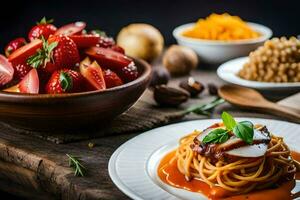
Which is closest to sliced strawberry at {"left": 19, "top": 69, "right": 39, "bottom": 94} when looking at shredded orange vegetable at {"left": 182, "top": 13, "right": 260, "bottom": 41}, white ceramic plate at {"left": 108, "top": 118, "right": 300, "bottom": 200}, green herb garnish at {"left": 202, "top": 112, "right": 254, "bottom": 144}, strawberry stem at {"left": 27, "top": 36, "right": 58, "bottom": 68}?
strawberry stem at {"left": 27, "top": 36, "right": 58, "bottom": 68}

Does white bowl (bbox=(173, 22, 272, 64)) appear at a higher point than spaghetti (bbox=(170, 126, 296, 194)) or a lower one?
lower

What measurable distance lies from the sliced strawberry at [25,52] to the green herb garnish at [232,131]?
0.78 meters

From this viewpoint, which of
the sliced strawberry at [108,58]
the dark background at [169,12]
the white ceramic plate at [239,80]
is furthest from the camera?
the dark background at [169,12]

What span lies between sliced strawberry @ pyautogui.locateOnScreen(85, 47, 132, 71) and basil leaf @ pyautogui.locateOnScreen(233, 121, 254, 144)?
0.69 metres

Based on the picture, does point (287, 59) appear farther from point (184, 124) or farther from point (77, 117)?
point (77, 117)

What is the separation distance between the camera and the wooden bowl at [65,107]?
6.60 ft

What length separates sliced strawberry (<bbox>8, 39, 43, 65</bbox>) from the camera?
2.20 meters

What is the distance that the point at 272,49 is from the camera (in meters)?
2.72

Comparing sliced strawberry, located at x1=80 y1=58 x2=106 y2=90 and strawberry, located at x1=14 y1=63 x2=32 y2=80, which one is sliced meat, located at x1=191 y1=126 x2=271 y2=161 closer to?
sliced strawberry, located at x1=80 y1=58 x2=106 y2=90

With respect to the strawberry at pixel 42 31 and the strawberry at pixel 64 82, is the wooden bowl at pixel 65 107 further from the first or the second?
the strawberry at pixel 42 31

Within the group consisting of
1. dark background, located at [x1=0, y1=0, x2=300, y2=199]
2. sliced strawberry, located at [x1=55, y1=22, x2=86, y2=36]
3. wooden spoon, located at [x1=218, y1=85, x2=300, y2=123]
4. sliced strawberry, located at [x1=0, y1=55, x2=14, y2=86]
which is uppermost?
sliced strawberry, located at [x1=55, y1=22, x2=86, y2=36]

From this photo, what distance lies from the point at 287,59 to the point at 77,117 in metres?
1.08

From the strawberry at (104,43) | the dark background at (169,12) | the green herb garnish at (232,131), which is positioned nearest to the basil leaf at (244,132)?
the green herb garnish at (232,131)

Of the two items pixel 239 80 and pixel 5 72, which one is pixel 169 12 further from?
pixel 5 72
